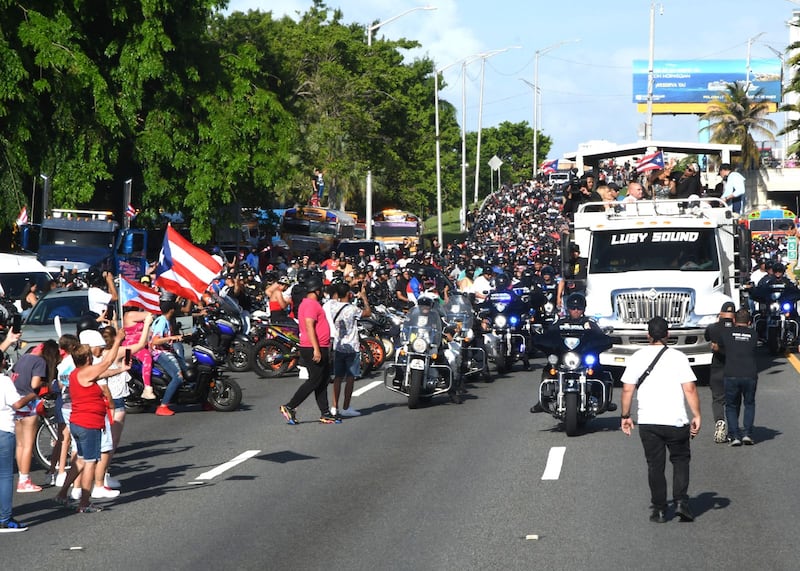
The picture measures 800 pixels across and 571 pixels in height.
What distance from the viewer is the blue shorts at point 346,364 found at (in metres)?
18.3

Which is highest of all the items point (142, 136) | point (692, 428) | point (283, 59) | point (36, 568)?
point (283, 59)

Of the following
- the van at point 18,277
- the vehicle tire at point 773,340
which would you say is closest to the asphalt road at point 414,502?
the vehicle tire at point 773,340

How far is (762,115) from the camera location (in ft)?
361

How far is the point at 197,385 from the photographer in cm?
1902

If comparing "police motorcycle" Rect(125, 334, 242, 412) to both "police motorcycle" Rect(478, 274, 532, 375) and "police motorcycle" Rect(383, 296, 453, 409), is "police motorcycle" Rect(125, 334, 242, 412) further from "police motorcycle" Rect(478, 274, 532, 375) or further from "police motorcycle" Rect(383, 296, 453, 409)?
"police motorcycle" Rect(478, 274, 532, 375)

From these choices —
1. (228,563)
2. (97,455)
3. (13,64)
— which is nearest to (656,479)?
(228,563)

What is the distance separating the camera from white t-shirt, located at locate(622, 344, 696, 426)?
11.0 metres

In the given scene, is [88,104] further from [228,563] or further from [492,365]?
[228,563]

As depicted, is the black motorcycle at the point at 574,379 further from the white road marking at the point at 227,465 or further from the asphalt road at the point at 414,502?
the white road marking at the point at 227,465

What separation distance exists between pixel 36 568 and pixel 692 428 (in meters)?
5.33

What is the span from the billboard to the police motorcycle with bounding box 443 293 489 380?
120 metres

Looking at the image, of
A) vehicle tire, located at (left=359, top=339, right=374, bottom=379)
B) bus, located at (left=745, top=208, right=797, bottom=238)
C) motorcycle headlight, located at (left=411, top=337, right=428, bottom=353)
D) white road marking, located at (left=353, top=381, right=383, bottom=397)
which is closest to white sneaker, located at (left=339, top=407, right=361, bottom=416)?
motorcycle headlight, located at (left=411, top=337, right=428, bottom=353)

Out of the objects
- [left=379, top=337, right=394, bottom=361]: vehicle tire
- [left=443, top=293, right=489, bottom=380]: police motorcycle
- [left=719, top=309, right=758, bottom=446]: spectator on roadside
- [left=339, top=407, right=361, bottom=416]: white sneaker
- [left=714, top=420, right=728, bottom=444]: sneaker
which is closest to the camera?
[left=719, top=309, right=758, bottom=446]: spectator on roadside

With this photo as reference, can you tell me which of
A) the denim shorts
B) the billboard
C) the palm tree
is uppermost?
the billboard
